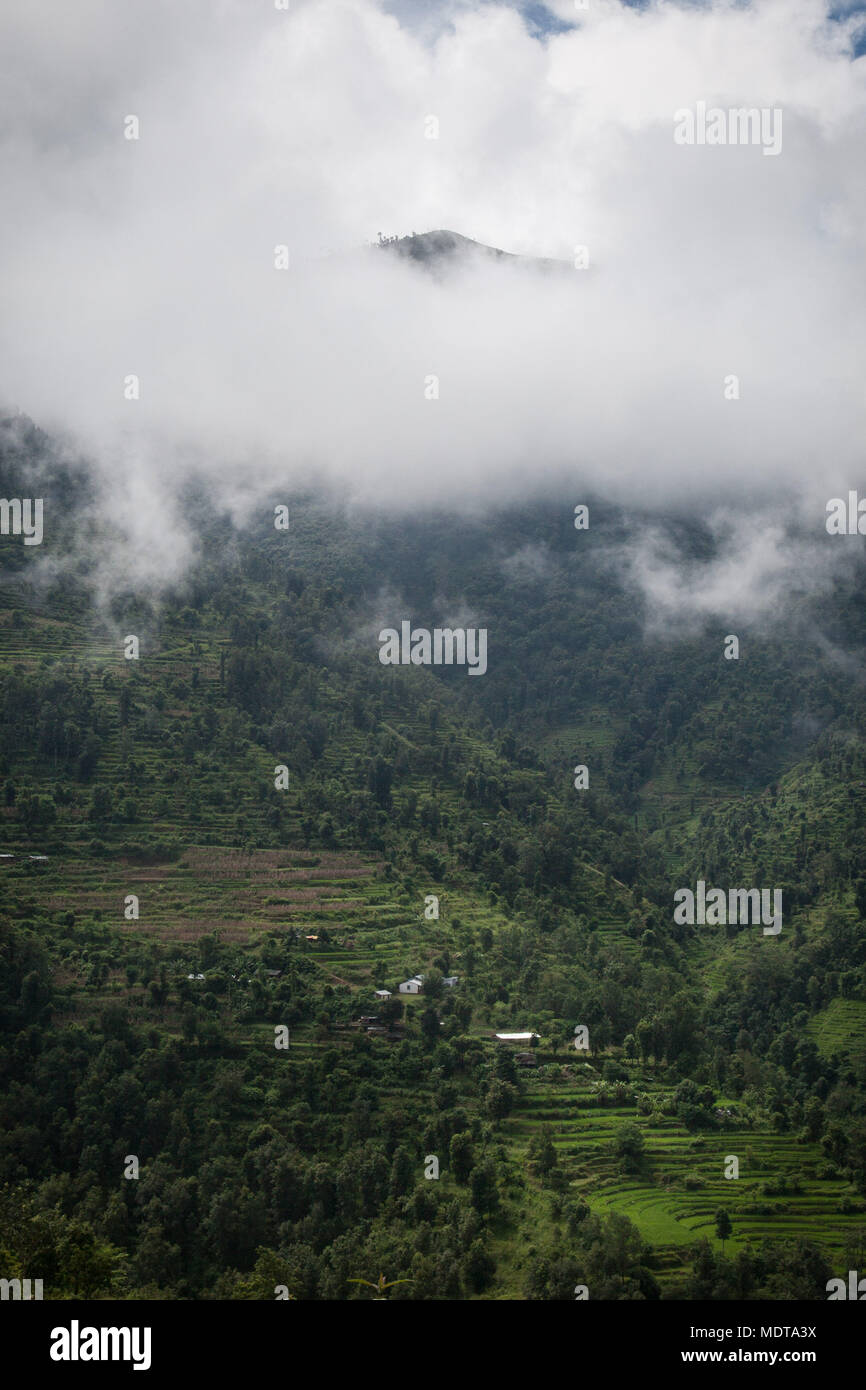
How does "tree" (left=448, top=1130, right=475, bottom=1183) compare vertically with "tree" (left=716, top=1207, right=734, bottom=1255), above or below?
above

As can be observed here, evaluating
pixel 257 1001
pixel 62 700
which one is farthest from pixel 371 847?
pixel 62 700

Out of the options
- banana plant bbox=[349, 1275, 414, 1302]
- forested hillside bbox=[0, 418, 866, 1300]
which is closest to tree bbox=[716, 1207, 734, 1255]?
forested hillside bbox=[0, 418, 866, 1300]

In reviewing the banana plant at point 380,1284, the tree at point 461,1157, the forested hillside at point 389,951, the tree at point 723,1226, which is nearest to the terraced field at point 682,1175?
the forested hillside at point 389,951

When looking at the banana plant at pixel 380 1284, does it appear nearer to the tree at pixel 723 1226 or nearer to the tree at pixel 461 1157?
the tree at pixel 461 1157

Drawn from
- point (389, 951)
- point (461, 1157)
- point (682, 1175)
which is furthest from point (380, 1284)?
point (389, 951)

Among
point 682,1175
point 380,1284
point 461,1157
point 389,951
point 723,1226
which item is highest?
point 389,951

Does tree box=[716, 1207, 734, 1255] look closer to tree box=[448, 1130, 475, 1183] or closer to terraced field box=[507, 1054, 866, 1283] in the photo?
→ terraced field box=[507, 1054, 866, 1283]

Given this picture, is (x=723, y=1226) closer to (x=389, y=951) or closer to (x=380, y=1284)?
(x=380, y=1284)
